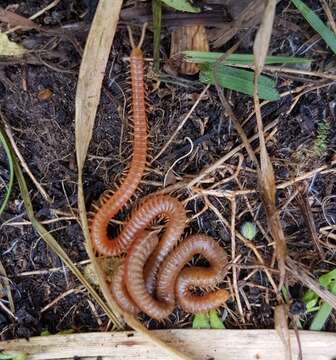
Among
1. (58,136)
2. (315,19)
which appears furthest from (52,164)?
(315,19)

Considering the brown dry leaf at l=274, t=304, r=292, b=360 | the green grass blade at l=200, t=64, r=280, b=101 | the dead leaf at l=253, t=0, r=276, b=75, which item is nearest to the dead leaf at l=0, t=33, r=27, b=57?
the green grass blade at l=200, t=64, r=280, b=101

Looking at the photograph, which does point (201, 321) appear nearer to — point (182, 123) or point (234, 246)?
point (234, 246)

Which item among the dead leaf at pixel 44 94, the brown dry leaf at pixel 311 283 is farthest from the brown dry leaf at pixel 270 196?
the dead leaf at pixel 44 94

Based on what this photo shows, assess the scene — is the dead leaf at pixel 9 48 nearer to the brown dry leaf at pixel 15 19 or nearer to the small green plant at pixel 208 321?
the brown dry leaf at pixel 15 19

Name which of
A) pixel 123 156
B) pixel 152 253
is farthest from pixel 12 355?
pixel 123 156

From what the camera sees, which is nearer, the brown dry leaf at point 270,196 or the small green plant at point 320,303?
the brown dry leaf at point 270,196

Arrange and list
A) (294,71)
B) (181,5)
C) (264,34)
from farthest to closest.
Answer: (294,71), (181,5), (264,34)
